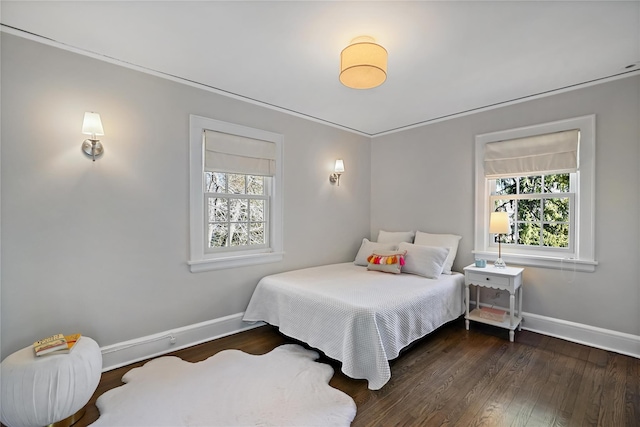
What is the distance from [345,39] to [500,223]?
7.78ft

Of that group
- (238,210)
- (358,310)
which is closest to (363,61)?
(358,310)

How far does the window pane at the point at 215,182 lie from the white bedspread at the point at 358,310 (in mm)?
1073

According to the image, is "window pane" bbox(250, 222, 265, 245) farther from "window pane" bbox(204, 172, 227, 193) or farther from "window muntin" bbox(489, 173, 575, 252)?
"window muntin" bbox(489, 173, 575, 252)

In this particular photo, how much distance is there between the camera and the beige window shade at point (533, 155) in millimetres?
2884

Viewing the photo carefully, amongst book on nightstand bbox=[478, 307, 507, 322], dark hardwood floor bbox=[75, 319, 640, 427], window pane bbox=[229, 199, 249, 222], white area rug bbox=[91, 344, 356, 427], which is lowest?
dark hardwood floor bbox=[75, 319, 640, 427]

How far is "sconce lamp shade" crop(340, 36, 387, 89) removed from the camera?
6.52ft

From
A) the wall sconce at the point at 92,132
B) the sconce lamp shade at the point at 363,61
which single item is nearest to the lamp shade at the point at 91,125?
the wall sconce at the point at 92,132

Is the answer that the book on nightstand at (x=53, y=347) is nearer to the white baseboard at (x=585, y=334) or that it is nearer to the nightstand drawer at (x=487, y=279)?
the nightstand drawer at (x=487, y=279)

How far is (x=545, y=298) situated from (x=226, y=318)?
3290mm

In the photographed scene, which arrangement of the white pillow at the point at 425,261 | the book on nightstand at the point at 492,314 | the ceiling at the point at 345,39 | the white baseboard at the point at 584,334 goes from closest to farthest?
1. the ceiling at the point at 345,39
2. the white baseboard at the point at 584,334
3. the book on nightstand at the point at 492,314
4. the white pillow at the point at 425,261

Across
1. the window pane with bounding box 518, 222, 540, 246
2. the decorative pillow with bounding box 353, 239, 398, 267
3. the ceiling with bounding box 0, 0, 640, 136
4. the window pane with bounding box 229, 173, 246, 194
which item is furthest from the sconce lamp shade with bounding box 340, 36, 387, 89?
the window pane with bounding box 518, 222, 540, 246

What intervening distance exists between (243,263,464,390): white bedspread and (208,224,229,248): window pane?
23.9 inches

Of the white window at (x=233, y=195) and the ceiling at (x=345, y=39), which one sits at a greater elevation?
the ceiling at (x=345, y=39)

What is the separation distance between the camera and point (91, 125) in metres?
2.16
